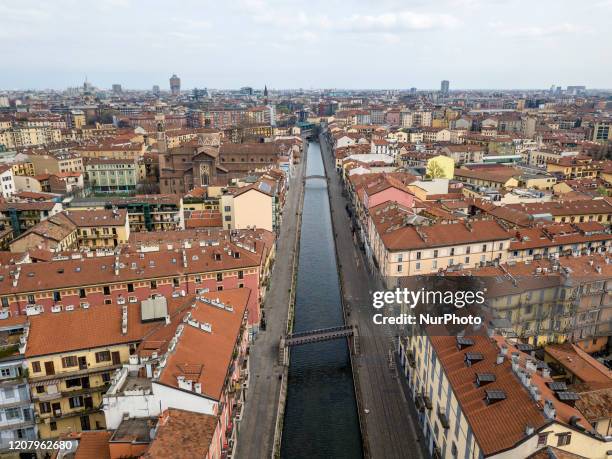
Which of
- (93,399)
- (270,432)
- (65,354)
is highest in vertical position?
(65,354)

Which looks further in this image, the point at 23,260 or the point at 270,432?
the point at 23,260

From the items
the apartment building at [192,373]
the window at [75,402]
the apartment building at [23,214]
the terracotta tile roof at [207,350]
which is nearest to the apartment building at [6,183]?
the apartment building at [23,214]

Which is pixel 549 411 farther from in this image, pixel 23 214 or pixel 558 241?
pixel 23 214

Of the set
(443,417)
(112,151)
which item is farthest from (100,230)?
(112,151)

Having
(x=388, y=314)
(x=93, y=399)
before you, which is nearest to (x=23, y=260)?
(x=93, y=399)

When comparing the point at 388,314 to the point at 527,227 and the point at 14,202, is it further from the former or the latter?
the point at 14,202

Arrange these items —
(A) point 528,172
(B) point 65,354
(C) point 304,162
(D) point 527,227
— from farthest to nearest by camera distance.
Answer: (C) point 304,162 < (A) point 528,172 < (D) point 527,227 < (B) point 65,354

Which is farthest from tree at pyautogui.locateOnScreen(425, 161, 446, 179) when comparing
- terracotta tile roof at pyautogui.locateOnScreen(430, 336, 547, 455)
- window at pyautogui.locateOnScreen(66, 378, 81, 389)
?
window at pyautogui.locateOnScreen(66, 378, 81, 389)
